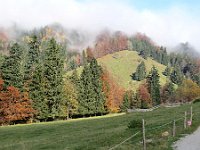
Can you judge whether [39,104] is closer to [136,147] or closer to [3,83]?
[3,83]

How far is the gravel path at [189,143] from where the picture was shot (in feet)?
72.0

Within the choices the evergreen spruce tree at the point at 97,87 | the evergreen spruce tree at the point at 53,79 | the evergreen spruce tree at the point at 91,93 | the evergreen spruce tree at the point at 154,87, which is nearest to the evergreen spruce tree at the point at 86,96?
the evergreen spruce tree at the point at 91,93

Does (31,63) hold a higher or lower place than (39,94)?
higher

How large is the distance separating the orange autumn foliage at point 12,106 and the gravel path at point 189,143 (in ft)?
190

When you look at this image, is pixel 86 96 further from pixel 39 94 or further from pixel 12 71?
pixel 12 71

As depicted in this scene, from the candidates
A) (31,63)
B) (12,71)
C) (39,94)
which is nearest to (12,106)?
(39,94)

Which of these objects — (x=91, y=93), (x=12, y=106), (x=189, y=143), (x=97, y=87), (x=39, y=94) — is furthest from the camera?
(x=97, y=87)

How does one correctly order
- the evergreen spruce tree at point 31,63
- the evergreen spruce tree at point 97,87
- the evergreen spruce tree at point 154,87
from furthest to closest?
the evergreen spruce tree at point 154,87 < the evergreen spruce tree at point 97,87 < the evergreen spruce tree at point 31,63

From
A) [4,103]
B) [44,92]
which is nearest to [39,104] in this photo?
[44,92]

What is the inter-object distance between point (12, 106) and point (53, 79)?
13797mm

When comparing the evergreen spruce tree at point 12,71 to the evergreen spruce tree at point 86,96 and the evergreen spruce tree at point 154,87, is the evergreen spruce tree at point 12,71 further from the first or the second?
the evergreen spruce tree at point 154,87

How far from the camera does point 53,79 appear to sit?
89.8 metres

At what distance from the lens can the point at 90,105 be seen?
101938 mm

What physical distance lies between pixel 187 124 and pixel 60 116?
59.0 metres
